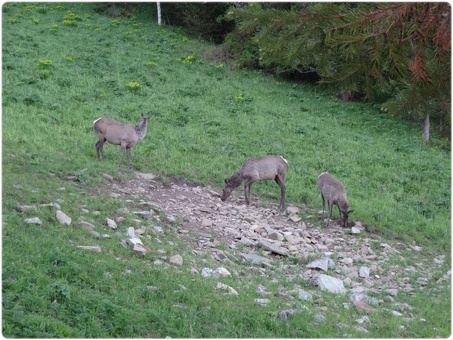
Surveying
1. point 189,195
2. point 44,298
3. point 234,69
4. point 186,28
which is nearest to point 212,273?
point 44,298

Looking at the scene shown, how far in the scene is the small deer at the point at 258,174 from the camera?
45.0 feet

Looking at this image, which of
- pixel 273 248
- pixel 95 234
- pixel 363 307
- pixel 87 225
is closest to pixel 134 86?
pixel 273 248

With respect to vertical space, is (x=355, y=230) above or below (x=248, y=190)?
below

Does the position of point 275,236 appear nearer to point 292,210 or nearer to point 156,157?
point 292,210

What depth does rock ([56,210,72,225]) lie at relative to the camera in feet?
30.8

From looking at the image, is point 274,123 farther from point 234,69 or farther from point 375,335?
point 375,335

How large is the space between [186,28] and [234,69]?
340 inches

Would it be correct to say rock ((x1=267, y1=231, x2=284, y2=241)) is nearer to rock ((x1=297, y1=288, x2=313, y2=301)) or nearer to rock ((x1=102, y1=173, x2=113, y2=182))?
rock ((x1=297, y1=288, x2=313, y2=301))

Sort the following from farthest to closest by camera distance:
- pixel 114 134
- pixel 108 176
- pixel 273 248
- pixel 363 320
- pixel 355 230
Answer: pixel 114 134
pixel 108 176
pixel 355 230
pixel 273 248
pixel 363 320

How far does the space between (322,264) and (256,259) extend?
1025 millimetres

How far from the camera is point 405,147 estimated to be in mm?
20609

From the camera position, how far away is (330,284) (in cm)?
920

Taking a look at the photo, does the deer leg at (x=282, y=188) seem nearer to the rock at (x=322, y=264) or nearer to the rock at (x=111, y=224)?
the rock at (x=322, y=264)

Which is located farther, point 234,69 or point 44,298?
point 234,69
